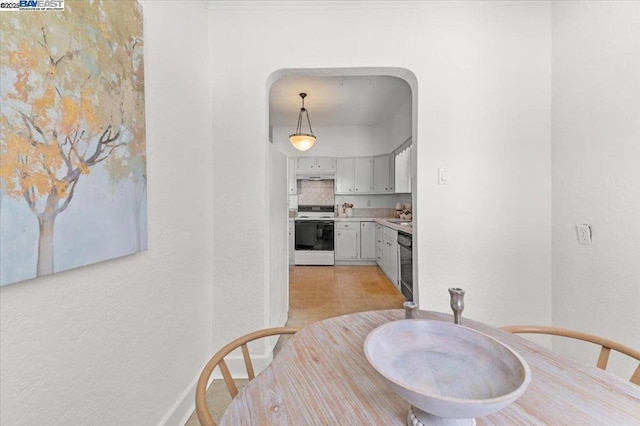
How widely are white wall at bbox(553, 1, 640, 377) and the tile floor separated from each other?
190 centimetres

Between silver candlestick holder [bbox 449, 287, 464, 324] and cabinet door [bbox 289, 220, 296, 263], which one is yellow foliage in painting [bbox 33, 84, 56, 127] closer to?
silver candlestick holder [bbox 449, 287, 464, 324]

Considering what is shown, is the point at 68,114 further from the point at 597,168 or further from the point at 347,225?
the point at 347,225

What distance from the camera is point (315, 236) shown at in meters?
5.55

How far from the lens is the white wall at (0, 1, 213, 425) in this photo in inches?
32.7

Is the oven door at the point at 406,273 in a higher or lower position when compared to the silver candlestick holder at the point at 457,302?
lower

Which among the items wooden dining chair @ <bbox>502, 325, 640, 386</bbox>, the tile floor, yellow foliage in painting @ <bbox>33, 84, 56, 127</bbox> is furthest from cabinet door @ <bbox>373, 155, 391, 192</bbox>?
yellow foliage in painting @ <bbox>33, 84, 56, 127</bbox>

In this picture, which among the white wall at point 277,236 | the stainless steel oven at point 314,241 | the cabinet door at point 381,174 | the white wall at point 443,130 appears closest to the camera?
the white wall at point 443,130

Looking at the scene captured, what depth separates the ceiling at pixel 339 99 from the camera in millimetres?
3736

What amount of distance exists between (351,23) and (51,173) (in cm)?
201

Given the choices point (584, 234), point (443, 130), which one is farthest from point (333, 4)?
point (584, 234)

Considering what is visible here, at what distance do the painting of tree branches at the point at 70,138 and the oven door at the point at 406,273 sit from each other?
2788 millimetres

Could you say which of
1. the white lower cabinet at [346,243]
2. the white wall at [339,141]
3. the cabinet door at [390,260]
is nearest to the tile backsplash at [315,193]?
the white wall at [339,141]

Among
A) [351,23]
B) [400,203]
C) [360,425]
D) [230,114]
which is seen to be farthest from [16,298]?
[400,203]

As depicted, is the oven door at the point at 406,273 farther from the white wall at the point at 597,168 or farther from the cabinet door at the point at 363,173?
the cabinet door at the point at 363,173
